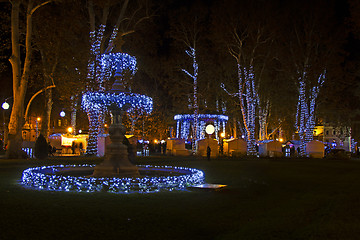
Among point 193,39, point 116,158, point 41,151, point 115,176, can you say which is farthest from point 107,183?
point 193,39

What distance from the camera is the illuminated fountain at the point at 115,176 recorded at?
1182cm

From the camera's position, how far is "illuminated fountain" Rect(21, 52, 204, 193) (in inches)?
465

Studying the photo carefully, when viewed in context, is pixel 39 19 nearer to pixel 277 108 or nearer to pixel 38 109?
pixel 38 109

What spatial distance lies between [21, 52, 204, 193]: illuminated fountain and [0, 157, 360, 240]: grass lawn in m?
0.70

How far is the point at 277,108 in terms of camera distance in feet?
184

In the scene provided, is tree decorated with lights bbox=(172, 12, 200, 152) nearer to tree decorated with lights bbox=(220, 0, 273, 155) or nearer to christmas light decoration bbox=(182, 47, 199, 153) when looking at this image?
christmas light decoration bbox=(182, 47, 199, 153)

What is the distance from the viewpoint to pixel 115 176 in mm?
13930

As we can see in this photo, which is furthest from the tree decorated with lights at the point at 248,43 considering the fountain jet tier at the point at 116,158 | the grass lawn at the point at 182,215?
the grass lawn at the point at 182,215

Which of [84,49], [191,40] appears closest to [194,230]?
[84,49]

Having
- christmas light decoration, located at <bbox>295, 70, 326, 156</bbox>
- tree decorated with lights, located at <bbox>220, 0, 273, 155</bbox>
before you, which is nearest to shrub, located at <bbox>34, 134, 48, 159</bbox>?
tree decorated with lights, located at <bbox>220, 0, 273, 155</bbox>

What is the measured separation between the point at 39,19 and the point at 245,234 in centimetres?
2913

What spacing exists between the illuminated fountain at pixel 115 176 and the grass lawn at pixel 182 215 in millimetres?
704

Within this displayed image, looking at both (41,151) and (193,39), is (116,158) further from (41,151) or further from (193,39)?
(193,39)

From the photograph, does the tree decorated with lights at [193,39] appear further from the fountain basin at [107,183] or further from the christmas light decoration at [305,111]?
the fountain basin at [107,183]
